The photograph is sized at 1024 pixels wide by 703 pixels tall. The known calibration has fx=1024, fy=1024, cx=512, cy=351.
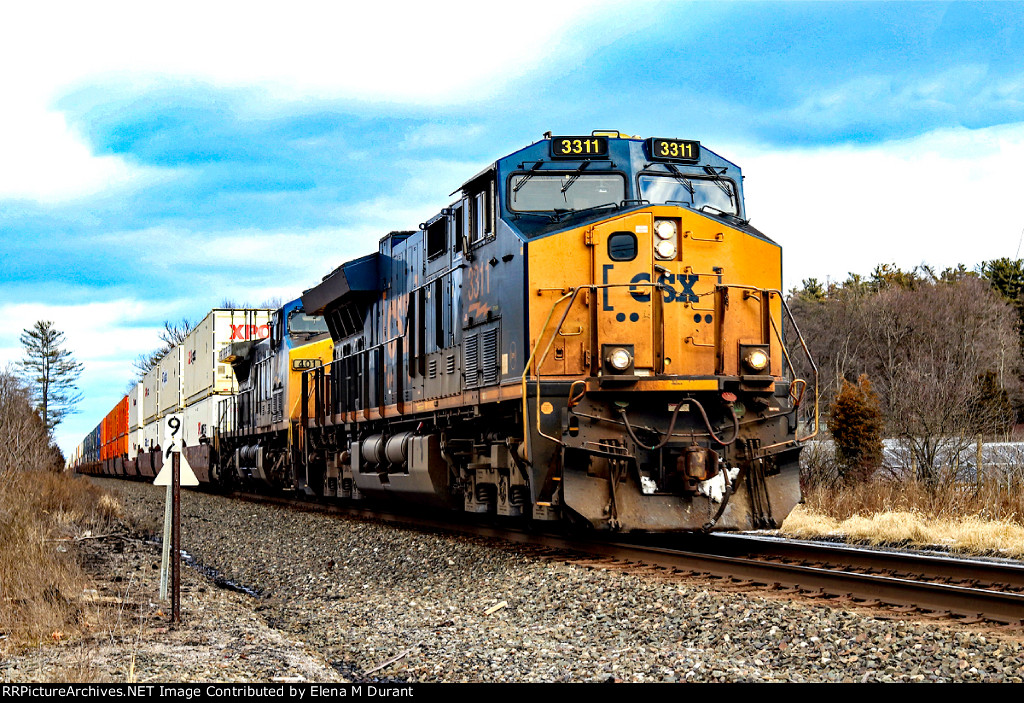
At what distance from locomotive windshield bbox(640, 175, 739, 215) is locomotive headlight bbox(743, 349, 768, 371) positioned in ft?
5.72

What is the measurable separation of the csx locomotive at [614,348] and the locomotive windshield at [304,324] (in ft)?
33.8

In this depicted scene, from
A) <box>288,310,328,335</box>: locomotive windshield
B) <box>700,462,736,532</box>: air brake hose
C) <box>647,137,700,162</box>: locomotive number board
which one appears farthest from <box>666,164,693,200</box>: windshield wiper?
<box>288,310,328,335</box>: locomotive windshield

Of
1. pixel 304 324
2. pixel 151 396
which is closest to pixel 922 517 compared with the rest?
pixel 304 324

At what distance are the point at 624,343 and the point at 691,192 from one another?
2.05 m

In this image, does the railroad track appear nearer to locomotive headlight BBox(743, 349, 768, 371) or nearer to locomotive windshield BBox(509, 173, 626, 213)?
locomotive headlight BBox(743, 349, 768, 371)

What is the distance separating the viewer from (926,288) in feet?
176

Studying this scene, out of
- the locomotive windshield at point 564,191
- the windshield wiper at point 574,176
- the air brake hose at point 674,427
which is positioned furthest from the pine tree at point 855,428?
the windshield wiper at point 574,176

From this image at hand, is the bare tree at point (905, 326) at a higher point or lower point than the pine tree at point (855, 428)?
higher

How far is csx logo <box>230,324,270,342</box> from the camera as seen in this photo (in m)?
31.5

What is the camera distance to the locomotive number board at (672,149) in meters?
11.1

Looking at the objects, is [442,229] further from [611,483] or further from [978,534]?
[978,534]

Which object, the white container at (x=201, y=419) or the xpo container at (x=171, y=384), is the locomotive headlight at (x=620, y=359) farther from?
the xpo container at (x=171, y=384)

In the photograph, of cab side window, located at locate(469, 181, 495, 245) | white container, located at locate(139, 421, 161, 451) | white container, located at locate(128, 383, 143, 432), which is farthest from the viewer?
white container, located at locate(128, 383, 143, 432)
